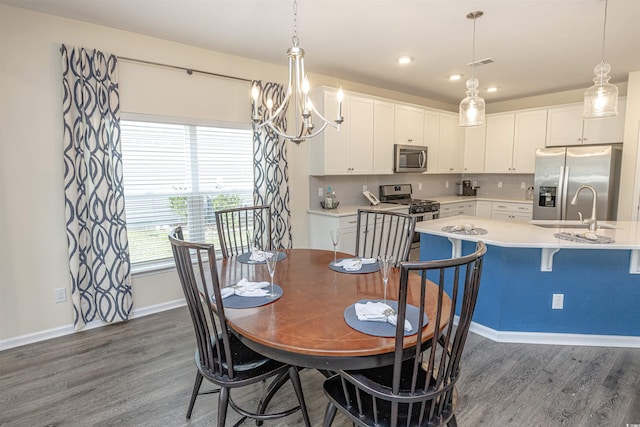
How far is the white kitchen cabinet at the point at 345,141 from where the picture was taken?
409 cm

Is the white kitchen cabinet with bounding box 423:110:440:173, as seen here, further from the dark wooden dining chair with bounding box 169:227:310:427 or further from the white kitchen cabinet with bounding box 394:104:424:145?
the dark wooden dining chair with bounding box 169:227:310:427

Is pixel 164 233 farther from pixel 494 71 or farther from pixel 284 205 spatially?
pixel 494 71

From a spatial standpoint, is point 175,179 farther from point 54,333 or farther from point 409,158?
point 409,158

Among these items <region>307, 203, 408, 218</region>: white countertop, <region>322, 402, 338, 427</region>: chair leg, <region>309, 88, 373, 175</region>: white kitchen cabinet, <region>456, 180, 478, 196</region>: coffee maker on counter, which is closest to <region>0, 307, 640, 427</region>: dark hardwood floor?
<region>322, 402, 338, 427</region>: chair leg

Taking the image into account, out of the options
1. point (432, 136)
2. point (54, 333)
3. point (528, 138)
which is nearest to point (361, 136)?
point (432, 136)

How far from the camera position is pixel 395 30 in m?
2.94

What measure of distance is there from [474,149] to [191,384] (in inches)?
219

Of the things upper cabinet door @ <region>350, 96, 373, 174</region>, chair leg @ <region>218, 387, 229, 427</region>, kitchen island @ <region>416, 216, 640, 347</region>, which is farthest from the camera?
upper cabinet door @ <region>350, 96, 373, 174</region>

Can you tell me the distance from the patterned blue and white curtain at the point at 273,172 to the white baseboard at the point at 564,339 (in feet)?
7.66

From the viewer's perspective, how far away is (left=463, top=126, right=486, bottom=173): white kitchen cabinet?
19.2ft

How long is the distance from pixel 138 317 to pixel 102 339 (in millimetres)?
421

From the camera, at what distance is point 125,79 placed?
118 inches

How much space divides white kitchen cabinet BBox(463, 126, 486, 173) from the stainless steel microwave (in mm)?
1253

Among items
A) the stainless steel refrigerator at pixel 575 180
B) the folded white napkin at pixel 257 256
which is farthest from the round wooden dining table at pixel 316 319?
A: the stainless steel refrigerator at pixel 575 180
